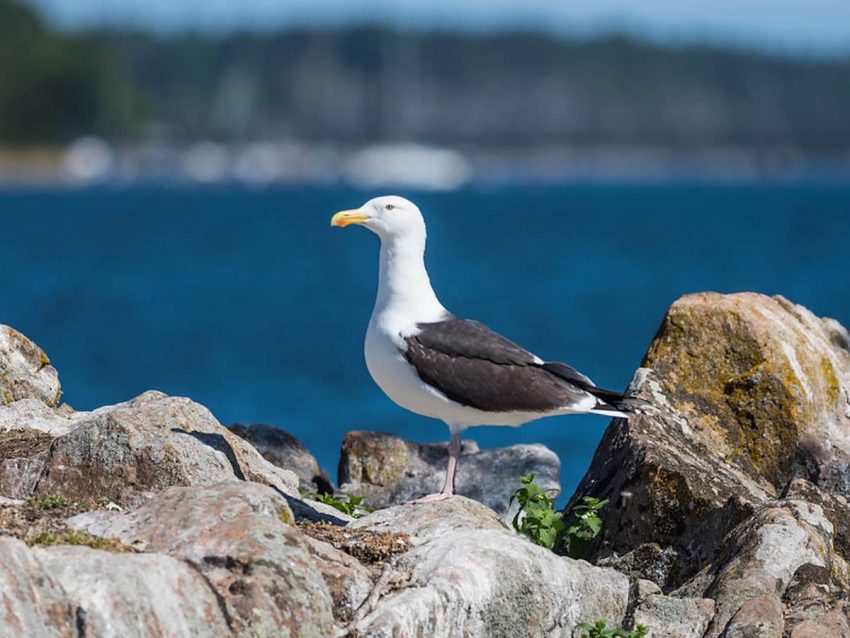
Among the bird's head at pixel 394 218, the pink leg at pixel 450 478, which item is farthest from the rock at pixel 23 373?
the pink leg at pixel 450 478

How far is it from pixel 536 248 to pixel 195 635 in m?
62.4

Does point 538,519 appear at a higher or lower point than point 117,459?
lower

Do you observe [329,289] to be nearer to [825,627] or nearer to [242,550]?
[825,627]

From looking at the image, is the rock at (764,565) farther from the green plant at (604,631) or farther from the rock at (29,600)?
the rock at (29,600)

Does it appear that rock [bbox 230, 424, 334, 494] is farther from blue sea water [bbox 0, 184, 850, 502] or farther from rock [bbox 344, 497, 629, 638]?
blue sea water [bbox 0, 184, 850, 502]

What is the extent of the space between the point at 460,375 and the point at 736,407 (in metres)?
1.86

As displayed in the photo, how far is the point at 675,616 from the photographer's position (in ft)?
24.8

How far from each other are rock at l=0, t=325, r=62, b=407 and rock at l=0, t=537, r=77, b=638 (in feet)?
12.7

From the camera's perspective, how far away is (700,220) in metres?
92.1

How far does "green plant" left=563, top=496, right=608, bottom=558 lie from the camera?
28.6ft

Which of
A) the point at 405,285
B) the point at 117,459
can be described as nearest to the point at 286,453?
the point at 405,285

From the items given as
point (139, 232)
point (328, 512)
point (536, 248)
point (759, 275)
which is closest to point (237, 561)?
point (328, 512)

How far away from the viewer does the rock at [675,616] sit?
748 cm

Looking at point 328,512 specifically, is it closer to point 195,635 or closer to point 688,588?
point 688,588
